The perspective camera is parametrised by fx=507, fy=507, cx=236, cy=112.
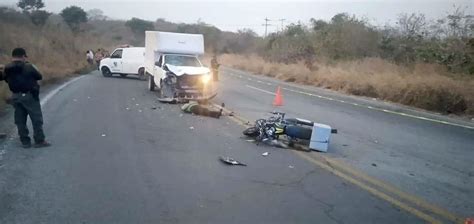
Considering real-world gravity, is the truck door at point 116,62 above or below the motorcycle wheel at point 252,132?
below

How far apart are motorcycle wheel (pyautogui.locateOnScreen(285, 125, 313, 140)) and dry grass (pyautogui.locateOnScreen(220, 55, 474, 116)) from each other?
1077cm

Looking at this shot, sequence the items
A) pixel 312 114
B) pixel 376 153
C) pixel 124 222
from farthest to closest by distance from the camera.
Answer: pixel 312 114, pixel 376 153, pixel 124 222

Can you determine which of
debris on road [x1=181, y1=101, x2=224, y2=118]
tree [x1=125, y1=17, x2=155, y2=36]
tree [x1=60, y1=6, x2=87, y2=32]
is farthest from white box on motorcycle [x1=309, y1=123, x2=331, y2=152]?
tree [x1=125, y1=17, x2=155, y2=36]

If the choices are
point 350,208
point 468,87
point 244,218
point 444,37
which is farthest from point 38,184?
point 444,37

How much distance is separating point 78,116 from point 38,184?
20.8 feet

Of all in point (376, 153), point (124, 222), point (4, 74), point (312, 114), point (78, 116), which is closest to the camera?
point (124, 222)

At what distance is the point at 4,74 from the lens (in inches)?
329

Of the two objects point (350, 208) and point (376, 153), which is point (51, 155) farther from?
point (376, 153)

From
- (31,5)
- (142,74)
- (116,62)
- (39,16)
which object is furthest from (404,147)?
(31,5)

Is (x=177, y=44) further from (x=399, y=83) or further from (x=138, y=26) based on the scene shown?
→ (x=138, y=26)

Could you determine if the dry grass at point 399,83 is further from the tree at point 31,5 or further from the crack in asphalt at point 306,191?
the tree at point 31,5

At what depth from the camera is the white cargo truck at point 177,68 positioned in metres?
16.3

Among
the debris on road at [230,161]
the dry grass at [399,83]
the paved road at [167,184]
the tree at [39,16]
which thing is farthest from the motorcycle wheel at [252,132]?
the tree at [39,16]

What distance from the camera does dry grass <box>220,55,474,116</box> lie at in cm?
1850
